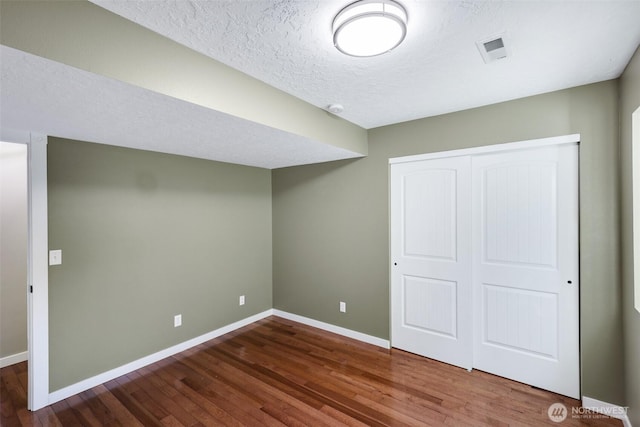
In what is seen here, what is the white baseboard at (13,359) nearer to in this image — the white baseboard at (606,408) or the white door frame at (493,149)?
the white door frame at (493,149)

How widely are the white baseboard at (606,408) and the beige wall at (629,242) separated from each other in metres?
0.12

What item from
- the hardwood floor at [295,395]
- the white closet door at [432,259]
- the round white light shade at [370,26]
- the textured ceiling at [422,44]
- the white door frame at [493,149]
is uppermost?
the textured ceiling at [422,44]

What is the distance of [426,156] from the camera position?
2.85 meters

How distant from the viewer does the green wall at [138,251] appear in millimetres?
2324

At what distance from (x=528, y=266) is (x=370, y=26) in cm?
223

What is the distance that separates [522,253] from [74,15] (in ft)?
10.5

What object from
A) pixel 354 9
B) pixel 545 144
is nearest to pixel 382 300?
pixel 545 144

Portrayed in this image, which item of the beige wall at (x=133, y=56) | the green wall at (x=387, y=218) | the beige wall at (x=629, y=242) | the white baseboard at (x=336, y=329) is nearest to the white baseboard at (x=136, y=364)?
the white baseboard at (x=336, y=329)

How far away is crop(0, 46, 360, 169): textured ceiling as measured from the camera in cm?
132

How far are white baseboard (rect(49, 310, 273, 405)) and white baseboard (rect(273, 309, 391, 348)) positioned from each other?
464 mm

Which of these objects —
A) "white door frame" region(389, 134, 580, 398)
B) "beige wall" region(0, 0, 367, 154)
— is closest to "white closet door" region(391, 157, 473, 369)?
"white door frame" region(389, 134, 580, 398)

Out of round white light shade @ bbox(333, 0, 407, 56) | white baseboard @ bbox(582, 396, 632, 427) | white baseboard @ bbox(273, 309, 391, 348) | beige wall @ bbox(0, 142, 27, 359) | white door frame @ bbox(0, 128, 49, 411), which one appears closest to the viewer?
round white light shade @ bbox(333, 0, 407, 56)

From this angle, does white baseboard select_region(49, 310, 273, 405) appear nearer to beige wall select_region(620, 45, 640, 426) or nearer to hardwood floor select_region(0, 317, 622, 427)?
hardwood floor select_region(0, 317, 622, 427)

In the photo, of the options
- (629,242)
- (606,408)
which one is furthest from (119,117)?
(606,408)
